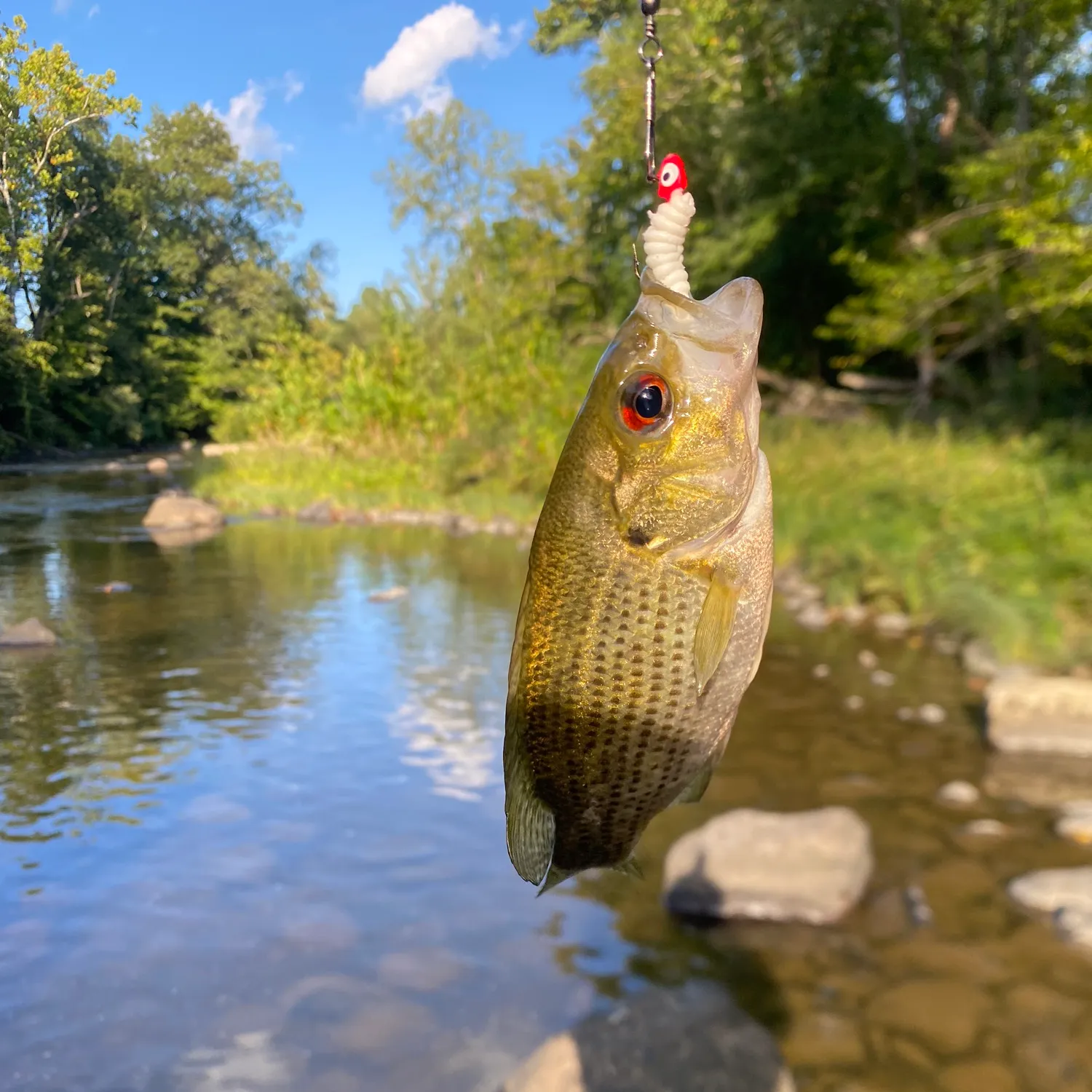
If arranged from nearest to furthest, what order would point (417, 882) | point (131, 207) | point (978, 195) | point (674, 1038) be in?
point (674, 1038) < point (417, 882) < point (131, 207) < point (978, 195)

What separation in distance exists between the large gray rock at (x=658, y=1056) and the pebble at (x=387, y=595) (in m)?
10.1

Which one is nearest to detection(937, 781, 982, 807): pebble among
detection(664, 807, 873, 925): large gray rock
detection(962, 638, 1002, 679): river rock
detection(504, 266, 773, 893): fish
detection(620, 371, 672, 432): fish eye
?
detection(664, 807, 873, 925): large gray rock

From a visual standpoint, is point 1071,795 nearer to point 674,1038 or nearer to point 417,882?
point 674,1038

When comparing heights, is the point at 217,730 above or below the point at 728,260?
below

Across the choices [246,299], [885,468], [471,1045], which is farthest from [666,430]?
[246,299]

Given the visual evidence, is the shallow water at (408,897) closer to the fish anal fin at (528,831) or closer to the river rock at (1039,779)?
the river rock at (1039,779)

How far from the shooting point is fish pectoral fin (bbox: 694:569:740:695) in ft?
4.19

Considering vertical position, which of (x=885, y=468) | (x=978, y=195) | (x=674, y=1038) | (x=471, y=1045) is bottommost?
(x=471, y=1045)

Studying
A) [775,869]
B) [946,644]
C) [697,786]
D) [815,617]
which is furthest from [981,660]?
[697,786]

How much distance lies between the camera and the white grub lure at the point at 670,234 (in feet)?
4.39

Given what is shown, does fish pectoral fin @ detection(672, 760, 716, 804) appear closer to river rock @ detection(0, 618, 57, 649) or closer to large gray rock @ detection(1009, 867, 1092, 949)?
large gray rock @ detection(1009, 867, 1092, 949)

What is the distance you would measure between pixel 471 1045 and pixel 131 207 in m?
10.0

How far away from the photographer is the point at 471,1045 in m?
4.97

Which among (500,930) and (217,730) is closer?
(500,930)
